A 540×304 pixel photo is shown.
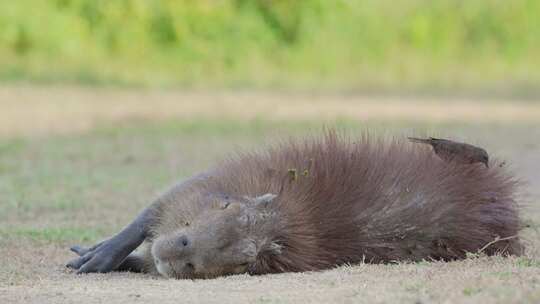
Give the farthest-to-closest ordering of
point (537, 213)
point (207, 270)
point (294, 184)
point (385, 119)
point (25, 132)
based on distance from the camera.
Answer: point (385, 119) < point (25, 132) < point (537, 213) < point (294, 184) < point (207, 270)

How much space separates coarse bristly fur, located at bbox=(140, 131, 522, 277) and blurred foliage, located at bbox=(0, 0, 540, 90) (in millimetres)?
10641

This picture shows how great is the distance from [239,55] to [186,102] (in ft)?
8.89

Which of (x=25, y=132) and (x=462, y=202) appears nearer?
(x=462, y=202)

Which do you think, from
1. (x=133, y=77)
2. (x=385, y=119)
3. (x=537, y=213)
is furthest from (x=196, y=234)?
(x=133, y=77)

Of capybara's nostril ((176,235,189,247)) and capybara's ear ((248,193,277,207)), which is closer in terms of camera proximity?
capybara's nostril ((176,235,189,247))

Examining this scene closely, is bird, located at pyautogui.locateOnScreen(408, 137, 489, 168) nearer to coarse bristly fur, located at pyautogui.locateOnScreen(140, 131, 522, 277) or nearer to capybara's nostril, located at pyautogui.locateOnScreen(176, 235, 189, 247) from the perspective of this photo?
coarse bristly fur, located at pyautogui.locateOnScreen(140, 131, 522, 277)

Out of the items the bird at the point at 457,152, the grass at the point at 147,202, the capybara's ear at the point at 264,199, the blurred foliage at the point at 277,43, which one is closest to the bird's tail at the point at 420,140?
the bird at the point at 457,152

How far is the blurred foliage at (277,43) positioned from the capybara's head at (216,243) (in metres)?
11.0

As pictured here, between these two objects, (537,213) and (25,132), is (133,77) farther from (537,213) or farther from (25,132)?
(537,213)

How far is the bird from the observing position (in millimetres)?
5871

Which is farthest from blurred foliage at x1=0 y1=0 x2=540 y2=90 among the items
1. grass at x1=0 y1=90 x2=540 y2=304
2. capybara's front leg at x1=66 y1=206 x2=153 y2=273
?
capybara's front leg at x1=66 y1=206 x2=153 y2=273

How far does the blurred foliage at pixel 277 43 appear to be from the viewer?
55.3 ft

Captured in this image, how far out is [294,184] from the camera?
220 inches

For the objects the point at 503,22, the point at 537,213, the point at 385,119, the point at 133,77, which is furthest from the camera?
the point at 503,22
